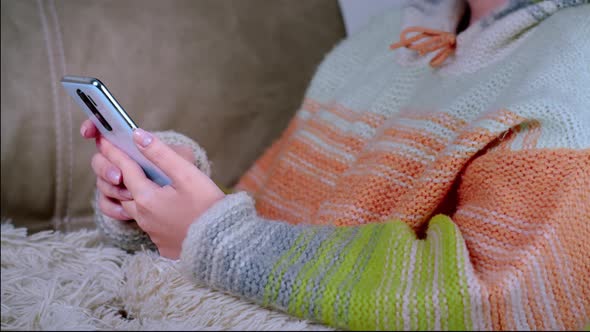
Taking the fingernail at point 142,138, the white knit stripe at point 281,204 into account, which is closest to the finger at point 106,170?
the fingernail at point 142,138

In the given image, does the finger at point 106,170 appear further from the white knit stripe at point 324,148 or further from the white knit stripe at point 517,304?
the white knit stripe at point 517,304

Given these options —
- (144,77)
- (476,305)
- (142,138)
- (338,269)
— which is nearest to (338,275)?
(338,269)

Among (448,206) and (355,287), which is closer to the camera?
(355,287)

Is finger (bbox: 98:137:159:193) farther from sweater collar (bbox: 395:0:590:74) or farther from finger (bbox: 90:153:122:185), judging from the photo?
sweater collar (bbox: 395:0:590:74)

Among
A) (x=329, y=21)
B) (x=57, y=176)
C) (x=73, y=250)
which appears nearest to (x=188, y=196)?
(x=73, y=250)

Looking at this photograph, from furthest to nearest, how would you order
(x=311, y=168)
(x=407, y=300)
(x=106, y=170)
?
(x=311, y=168)
(x=106, y=170)
(x=407, y=300)

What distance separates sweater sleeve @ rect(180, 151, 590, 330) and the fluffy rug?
0.02m

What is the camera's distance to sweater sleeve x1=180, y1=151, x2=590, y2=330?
0.48 metres

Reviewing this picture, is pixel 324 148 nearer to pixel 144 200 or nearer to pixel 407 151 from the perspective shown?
pixel 407 151

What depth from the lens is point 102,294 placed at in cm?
60

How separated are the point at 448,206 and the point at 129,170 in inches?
13.0

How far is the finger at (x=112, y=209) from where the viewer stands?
0.70 metres

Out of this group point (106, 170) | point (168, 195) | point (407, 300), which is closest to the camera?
point (407, 300)

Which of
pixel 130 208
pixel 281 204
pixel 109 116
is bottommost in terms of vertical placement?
pixel 281 204
